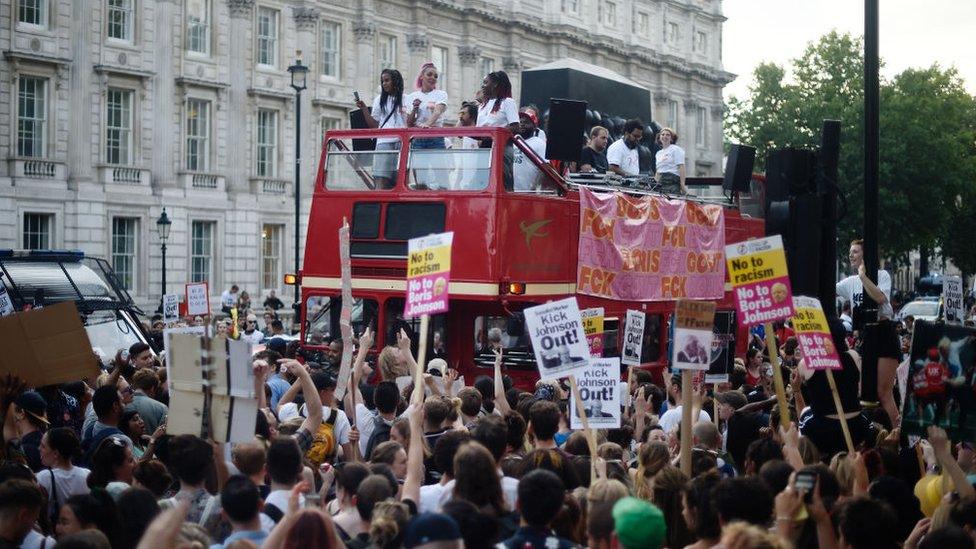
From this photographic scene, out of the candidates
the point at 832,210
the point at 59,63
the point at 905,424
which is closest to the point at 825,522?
the point at 905,424

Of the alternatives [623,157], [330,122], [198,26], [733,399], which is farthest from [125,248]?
[733,399]

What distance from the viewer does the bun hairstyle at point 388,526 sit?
6.39 meters

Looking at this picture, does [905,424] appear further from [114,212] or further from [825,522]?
[114,212]

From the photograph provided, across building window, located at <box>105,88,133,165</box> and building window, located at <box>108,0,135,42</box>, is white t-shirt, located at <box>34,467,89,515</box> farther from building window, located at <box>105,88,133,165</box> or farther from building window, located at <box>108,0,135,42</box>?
building window, located at <box>108,0,135,42</box>

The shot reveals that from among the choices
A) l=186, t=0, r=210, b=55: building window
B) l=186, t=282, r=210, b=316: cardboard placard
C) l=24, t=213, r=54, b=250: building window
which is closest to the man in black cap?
l=186, t=282, r=210, b=316: cardboard placard

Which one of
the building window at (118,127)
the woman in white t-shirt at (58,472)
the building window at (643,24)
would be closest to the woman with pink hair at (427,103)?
the woman in white t-shirt at (58,472)

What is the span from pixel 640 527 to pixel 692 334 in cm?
360

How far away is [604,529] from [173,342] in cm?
290

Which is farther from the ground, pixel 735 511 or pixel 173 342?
pixel 173 342

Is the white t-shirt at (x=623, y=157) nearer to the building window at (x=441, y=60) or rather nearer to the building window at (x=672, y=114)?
the building window at (x=441, y=60)

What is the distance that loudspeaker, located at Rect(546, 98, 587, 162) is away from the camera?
1642 cm

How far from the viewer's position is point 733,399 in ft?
40.5

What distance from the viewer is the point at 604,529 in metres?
6.40

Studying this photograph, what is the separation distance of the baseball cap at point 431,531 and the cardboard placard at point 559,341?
401 cm
